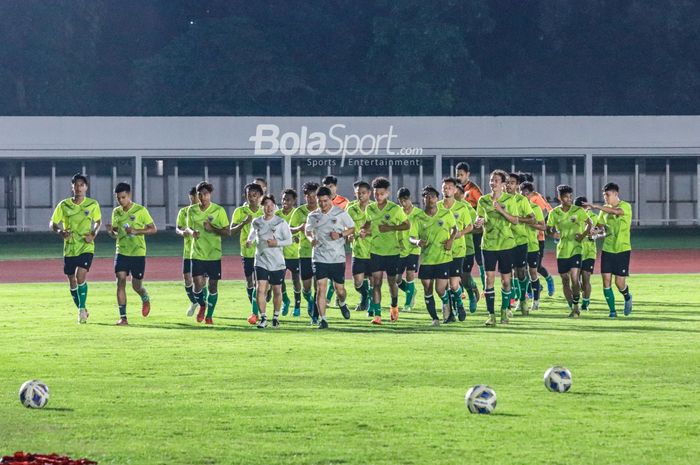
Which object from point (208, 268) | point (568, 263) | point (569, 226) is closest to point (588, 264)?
point (568, 263)

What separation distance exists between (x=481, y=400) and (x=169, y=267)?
24.2 meters

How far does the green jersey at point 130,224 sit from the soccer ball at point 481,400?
9415 millimetres

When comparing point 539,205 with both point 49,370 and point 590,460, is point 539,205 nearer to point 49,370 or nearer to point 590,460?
point 49,370

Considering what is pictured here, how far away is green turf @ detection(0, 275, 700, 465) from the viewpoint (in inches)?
392

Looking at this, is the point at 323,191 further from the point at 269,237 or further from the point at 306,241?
the point at 306,241

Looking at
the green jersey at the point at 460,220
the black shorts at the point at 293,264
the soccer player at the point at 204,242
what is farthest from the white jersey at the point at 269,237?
the black shorts at the point at 293,264

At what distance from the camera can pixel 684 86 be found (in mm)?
71000

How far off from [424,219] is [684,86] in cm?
5460

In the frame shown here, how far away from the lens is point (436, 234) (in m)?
18.9

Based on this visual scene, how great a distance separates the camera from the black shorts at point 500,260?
19.5 m

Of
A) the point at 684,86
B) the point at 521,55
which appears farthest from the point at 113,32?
the point at 684,86

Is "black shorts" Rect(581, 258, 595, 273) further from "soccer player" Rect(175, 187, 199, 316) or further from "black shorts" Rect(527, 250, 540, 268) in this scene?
"soccer player" Rect(175, 187, 199, 316)

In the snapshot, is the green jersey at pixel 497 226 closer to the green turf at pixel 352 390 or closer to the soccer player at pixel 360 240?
the green turf at pixel 352 390

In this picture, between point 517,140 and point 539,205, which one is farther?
point 517,140
